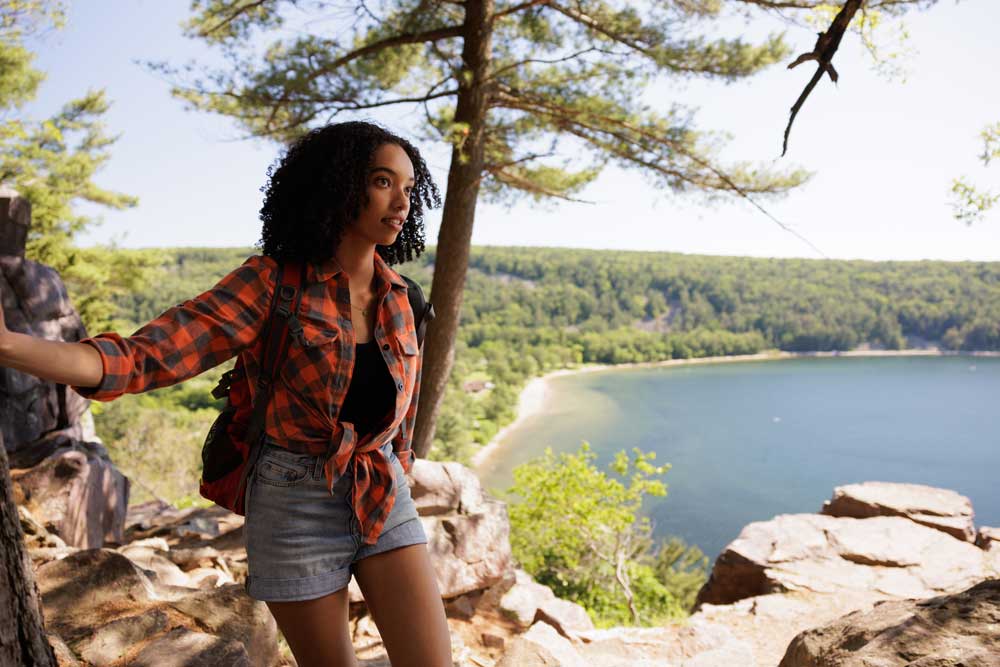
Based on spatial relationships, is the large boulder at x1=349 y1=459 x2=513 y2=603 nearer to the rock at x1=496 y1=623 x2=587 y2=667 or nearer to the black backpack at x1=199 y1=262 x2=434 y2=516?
the rock at x1=496 y1=623 x2=587 y2=667

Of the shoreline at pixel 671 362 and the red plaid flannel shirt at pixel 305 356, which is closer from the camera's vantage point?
the red plaid flannel shirt at pixel 305 356

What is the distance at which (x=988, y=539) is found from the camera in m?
5.90

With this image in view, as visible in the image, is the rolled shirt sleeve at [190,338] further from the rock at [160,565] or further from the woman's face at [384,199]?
the rock at [160,565]

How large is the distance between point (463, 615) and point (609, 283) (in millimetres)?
72634

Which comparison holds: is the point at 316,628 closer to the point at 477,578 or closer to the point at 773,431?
the point at 477,578

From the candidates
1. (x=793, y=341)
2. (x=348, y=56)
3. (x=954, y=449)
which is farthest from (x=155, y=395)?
(x=793, y=341)

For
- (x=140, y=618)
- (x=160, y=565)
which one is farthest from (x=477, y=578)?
(x=140, y=618)

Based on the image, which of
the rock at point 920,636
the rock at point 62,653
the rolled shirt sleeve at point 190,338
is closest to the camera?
the rolled shirt sleeve at point 190,338

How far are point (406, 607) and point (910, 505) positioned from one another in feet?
22.5

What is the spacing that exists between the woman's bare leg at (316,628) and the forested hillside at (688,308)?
156 ft

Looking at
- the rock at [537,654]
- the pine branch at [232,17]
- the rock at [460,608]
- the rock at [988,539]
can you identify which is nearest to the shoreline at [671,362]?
the rock at [988,539]

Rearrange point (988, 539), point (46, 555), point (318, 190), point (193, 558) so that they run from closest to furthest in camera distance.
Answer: point (318, 190)
point (46, 555)
point (193, 558)
point (988, 539)

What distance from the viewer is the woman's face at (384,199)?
129 centimetres

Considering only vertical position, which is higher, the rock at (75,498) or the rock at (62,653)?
the rock at (62,653)
